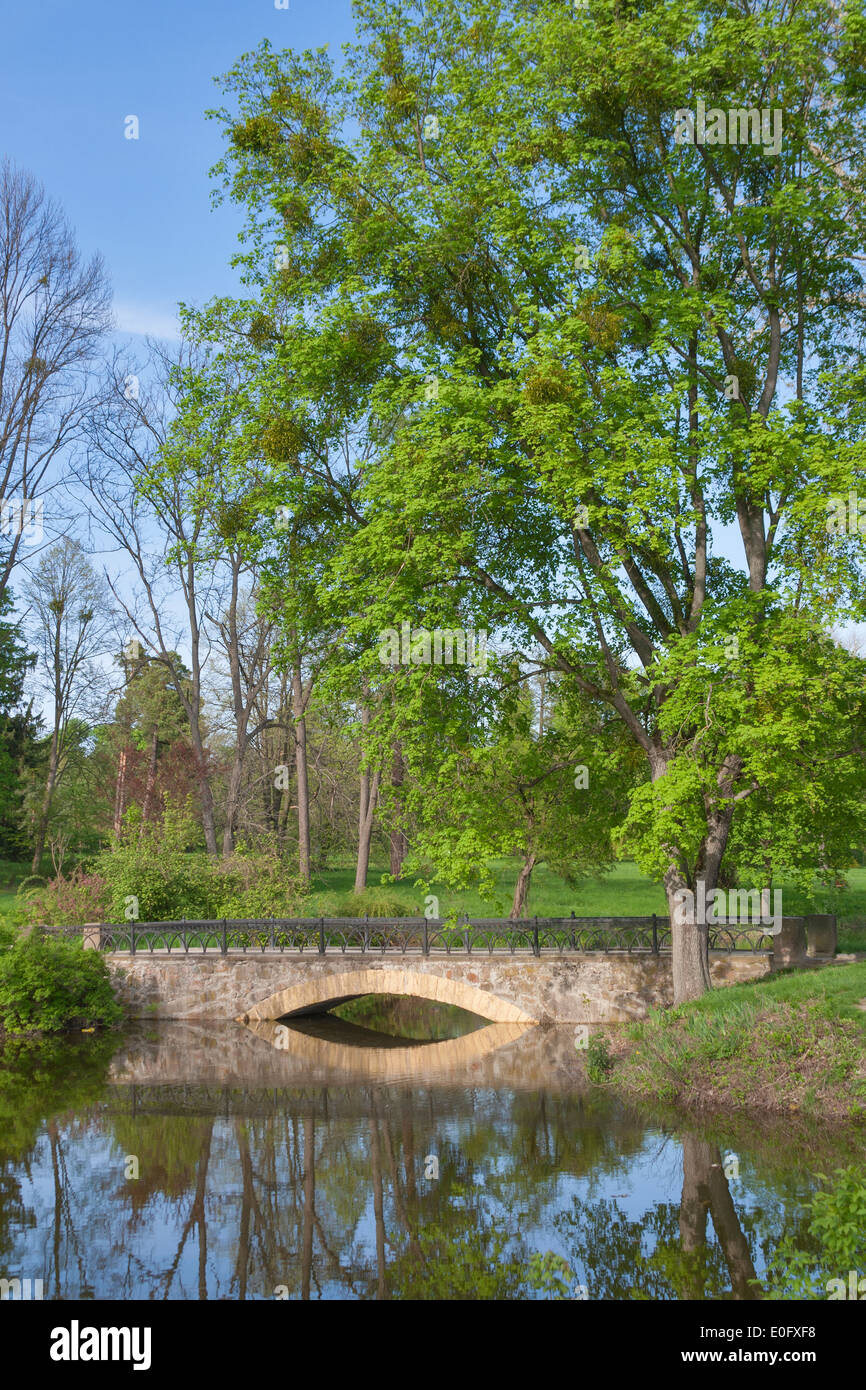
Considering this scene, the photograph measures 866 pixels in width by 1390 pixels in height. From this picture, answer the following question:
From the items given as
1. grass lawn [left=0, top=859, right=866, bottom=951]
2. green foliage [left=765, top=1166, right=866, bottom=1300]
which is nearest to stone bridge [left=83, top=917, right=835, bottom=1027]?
grass lawn [left=0, top=859, right=866, bottom=951]

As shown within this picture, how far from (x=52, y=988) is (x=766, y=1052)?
45.8 ft

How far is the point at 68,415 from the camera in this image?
3169 centimetres

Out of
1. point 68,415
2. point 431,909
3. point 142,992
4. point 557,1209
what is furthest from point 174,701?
point 557,1209

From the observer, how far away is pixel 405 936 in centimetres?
2180

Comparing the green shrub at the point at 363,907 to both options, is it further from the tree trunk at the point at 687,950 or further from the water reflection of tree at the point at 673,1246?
the water reflection of tree at the point at 673,1246

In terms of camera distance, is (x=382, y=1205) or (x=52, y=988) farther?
(x=52, y=988)

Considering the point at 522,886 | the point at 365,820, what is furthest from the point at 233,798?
the point at 522,886

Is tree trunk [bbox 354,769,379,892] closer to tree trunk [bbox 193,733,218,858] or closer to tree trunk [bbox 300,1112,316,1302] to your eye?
tree trunk [bbox 193,733,218,858]

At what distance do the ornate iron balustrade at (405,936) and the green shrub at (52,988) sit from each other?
1.37 meters

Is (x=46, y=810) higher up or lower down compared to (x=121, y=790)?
lower down

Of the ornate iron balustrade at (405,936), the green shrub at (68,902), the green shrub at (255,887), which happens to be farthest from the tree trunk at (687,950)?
the green shrub at (68,902)

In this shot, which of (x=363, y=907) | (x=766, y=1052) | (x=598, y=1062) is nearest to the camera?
(x=766, y=1052)

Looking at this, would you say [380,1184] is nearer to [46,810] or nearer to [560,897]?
[560,897]

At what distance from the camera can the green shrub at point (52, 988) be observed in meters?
20.3
